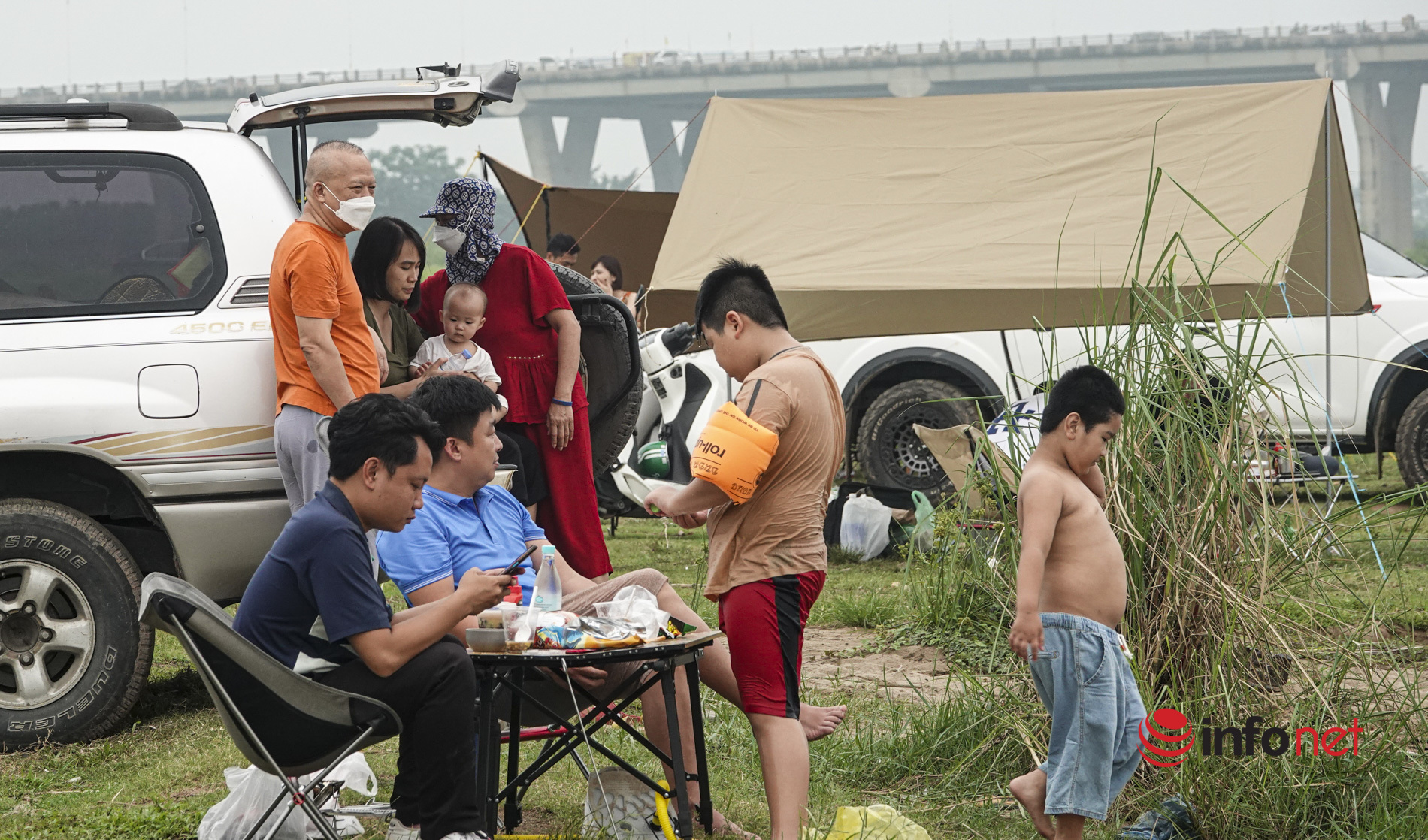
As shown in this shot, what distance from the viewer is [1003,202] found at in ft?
24.0

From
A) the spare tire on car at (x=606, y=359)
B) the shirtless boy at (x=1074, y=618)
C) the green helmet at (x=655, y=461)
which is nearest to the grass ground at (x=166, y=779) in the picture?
the shirtless boy at (x=1074, y=618)

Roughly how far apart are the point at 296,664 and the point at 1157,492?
2477 millimetres

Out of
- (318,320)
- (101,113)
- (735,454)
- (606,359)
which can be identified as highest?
(101,113)

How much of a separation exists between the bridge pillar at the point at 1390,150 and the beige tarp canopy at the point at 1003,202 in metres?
42.1

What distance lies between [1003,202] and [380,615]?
5069mm

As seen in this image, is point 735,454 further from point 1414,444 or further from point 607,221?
point 607,221

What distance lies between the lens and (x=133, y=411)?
438cm

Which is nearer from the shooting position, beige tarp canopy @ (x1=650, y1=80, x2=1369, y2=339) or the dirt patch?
the dirt patch

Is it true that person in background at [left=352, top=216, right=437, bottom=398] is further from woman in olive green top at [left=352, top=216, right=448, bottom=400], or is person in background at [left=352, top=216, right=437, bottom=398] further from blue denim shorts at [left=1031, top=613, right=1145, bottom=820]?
blue denim shorts at [left=1031, top=613, right=1145, bottom=820]

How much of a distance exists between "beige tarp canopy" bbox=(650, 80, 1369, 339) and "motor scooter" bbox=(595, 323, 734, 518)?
160 centimetres

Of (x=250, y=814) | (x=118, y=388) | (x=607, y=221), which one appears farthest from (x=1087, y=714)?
(x=607, y=221)

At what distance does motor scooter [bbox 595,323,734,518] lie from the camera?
923 centimetres

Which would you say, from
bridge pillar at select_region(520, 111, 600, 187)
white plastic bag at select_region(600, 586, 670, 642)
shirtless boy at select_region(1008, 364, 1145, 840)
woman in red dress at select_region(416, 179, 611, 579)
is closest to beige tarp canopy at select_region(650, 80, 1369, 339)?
woman in red dress at select_region(416, 179, 611, 579)

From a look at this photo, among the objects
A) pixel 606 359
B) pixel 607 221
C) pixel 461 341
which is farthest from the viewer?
pixel 607 221
